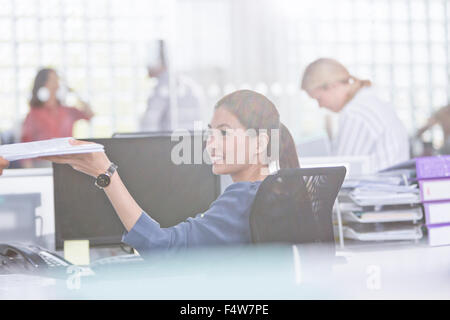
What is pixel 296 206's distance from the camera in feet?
3.81

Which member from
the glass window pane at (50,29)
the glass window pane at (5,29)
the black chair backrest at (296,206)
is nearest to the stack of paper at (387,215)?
the black chair backrest at (296,206)

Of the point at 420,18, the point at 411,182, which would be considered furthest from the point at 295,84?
the point at 411,182

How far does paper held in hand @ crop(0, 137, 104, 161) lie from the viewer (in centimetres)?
93

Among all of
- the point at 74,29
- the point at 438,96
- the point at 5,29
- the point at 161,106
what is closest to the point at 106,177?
the point at 161,106

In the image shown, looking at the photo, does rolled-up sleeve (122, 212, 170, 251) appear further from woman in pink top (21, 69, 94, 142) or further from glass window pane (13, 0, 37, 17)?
glass window pane (13, 0, 37, 17)

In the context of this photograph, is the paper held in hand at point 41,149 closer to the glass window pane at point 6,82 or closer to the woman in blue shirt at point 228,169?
the woman in blue shirt at point 228,169

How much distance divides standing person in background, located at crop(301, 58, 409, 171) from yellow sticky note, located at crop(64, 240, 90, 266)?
0.97 m

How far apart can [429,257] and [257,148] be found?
0.47m

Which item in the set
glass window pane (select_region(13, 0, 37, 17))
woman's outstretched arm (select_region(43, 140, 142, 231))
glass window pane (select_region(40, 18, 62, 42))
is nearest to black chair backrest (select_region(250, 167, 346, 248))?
woman's outstretched arm (select_region(43, 140, 142, 231))

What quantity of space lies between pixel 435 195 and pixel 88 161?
0.82 m

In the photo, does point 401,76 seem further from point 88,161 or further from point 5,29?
point 88,161

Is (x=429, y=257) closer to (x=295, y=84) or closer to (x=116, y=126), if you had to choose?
(x=116, y=126)

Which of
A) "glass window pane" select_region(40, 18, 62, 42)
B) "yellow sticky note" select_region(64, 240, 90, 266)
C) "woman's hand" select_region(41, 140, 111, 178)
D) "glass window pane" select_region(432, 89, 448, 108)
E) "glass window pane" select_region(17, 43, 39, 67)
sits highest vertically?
"glass window pane" select_region(40, 18, 62, 42)

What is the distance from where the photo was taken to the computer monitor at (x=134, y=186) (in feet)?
4.27
